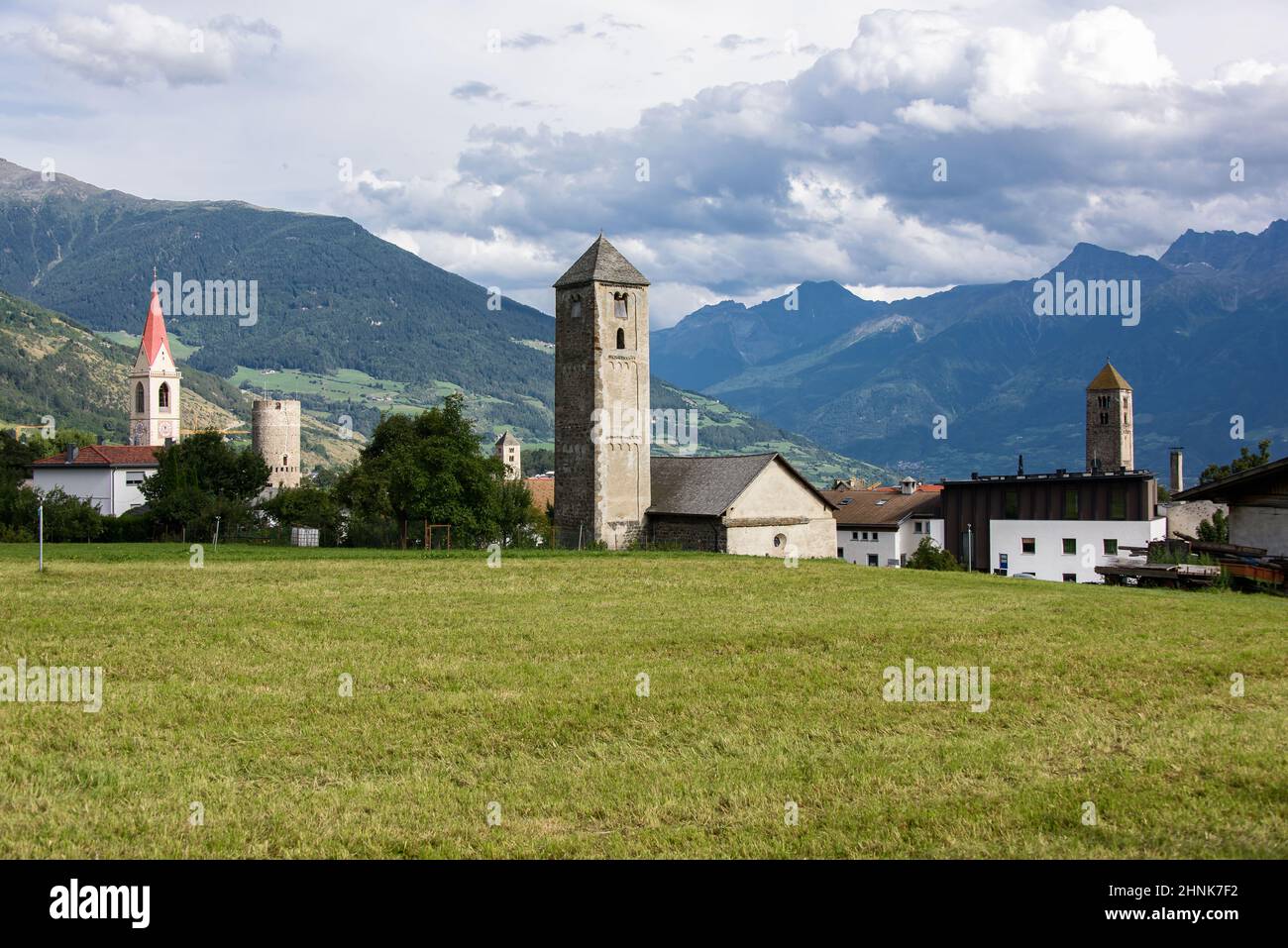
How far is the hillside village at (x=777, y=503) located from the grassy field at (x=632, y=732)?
1548 cm

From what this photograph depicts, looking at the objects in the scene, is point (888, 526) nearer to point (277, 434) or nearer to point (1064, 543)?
point (1064, 543)

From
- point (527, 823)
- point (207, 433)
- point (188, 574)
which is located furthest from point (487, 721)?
point (207, 433)

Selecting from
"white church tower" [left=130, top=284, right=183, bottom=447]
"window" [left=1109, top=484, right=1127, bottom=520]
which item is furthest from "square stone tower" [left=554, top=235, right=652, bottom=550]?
"white church tower" [left=130, top=284, right=183, bottom=447]

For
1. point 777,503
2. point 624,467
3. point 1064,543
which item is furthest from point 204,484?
point 1064,543

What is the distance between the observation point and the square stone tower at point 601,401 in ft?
206

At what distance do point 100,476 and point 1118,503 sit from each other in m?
84.0

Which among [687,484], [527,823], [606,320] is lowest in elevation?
[527,823]

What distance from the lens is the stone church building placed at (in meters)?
61.6

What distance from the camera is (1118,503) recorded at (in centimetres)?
7700

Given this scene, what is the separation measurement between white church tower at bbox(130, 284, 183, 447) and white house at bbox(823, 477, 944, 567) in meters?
95.3

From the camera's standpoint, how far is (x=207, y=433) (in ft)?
288

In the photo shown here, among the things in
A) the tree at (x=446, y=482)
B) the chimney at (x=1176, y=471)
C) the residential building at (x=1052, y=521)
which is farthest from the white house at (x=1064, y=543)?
the tree at (x=446, y=482)
